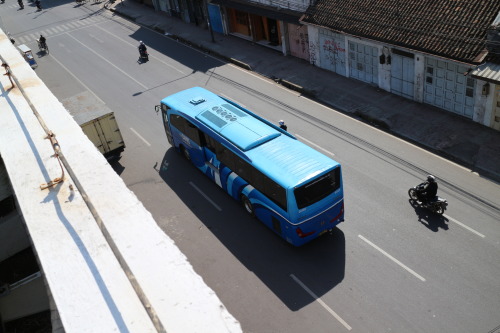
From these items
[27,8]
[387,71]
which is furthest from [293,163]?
[27,8]

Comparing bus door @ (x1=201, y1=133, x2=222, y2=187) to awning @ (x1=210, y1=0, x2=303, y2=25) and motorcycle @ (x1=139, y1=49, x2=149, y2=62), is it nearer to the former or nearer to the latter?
awning @ (x1=210, y1=0, x2=303, y2=25)

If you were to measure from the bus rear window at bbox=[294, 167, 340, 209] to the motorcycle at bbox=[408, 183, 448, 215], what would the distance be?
3571 millimetres

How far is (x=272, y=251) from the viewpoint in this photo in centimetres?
1638

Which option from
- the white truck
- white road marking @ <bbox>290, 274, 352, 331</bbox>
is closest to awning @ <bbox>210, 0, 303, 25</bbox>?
the white truck

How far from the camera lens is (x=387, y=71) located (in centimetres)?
2541

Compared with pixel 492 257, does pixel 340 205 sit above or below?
above

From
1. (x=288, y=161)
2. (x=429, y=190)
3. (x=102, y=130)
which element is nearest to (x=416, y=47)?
(x=429, y=190)

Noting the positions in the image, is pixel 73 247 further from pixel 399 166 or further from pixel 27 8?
pixel 27 8

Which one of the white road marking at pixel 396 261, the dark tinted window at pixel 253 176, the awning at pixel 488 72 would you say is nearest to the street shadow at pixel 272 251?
the white road marking at pixel 396 261

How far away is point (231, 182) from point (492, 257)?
30.5 feet

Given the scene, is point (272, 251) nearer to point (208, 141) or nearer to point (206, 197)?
point (206, 197)

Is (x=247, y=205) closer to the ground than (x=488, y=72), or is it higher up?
closer to the ground

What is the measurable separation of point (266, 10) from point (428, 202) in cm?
2056

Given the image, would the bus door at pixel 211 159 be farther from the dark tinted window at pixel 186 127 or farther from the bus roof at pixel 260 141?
the bus roof at pixel 260 141
